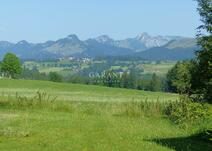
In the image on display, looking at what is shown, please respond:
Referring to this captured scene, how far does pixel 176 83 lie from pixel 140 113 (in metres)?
3.21

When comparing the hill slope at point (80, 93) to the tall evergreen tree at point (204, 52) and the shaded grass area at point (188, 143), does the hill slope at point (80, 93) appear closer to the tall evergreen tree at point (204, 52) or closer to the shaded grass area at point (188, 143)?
the tall evergreen tree at point (204, 52)

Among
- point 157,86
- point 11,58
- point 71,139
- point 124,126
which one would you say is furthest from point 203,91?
point 157,86

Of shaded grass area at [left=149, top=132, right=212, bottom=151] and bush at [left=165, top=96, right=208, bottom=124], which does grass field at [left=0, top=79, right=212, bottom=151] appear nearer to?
shaded grass area at [left=149, top=132, right=212, bottom=151]

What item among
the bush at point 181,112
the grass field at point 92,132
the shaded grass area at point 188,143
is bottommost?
the shaded grass area at point 188,143

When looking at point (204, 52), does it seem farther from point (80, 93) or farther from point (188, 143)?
point (80, 93)

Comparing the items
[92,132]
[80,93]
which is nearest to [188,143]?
[92,132]

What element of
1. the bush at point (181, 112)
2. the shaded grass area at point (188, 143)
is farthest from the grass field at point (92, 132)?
the bush at point (181, 112)

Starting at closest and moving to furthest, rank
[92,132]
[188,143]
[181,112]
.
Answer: [188,143] → [92,132] → [181,112]

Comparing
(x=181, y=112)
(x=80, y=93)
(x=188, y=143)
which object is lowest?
(x=188, y=143)

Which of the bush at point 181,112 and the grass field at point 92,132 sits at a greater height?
the bush at point 181,112

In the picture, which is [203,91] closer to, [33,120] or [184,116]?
[184,116]

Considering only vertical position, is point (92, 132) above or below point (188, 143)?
above

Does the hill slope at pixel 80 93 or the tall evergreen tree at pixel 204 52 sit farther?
the hill slope at pixel 80 93

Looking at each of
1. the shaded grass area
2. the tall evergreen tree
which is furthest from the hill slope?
the shaded grass area
